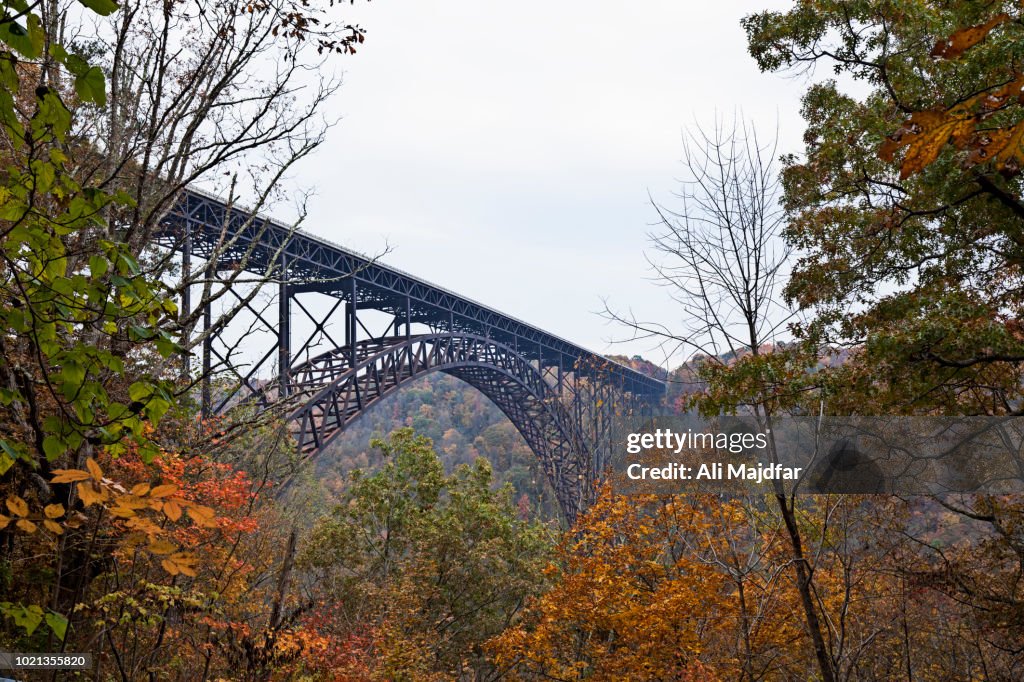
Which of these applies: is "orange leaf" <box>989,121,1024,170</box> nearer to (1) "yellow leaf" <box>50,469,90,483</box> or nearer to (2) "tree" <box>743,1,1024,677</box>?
(1) "yellow leaf" <box>50,469,90,483</box>

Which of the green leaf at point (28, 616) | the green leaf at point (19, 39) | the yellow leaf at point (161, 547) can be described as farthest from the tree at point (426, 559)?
the green leaf at point (19, 39)

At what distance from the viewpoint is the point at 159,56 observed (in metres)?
5.70

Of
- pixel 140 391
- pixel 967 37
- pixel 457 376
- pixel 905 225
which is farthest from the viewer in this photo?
pixel 457 376

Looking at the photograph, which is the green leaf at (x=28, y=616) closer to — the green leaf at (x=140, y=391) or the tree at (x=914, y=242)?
the green leaf at (x=140, y=391)

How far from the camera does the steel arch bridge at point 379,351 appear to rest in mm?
17234

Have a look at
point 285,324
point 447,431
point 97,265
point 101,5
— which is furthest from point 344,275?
point 447,431

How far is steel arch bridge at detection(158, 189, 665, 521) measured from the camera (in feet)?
56.5

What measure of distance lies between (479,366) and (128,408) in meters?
29.2

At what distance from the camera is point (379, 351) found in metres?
24.9

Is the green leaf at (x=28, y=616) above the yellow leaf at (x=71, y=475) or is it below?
below

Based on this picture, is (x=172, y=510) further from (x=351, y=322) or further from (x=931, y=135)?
(x=351, y=322)

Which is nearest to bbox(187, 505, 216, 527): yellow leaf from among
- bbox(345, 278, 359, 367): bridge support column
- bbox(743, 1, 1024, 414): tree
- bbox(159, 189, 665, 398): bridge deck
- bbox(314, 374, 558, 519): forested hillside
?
bbox(743, 1, 1024, 414): tree

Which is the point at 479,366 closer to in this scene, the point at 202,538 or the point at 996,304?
the point at 202,538

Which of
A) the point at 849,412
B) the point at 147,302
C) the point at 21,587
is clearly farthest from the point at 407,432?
the point at 147,302
